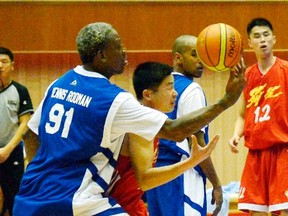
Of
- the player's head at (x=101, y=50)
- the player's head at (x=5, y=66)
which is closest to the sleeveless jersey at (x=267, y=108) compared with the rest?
the player's head at (x=5, y=66)

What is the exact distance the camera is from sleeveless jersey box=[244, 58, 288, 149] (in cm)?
612

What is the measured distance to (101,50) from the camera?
3637mm

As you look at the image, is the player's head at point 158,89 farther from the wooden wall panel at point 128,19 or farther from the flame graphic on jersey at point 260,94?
the wooden wall panel at point 128,19

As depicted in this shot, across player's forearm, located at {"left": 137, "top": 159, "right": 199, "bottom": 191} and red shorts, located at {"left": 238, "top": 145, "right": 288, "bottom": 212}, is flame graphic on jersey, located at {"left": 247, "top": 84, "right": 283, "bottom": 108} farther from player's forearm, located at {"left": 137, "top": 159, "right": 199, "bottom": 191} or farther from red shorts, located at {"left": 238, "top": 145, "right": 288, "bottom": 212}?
player's forearm, located at {"left": 137, "top": 159, "right": 199, "bottom": 191}

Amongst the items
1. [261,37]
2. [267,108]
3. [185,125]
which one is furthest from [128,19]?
[185,125]

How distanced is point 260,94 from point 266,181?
76 cm

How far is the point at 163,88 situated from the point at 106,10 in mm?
4910

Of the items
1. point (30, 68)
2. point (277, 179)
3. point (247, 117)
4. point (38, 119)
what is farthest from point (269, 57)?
point (30, 68)

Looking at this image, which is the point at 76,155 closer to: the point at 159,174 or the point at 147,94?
the point at 159,174

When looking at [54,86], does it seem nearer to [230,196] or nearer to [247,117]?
[247,117]

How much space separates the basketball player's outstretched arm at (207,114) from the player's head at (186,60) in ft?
6.24

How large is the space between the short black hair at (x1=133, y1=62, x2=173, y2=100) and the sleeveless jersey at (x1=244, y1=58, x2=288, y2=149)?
7.33ft

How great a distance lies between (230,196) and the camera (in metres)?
8.11

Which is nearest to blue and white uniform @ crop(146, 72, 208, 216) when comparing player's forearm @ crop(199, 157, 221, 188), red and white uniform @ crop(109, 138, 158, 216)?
player's forearm @ crop(199, 157, 221, 188)
